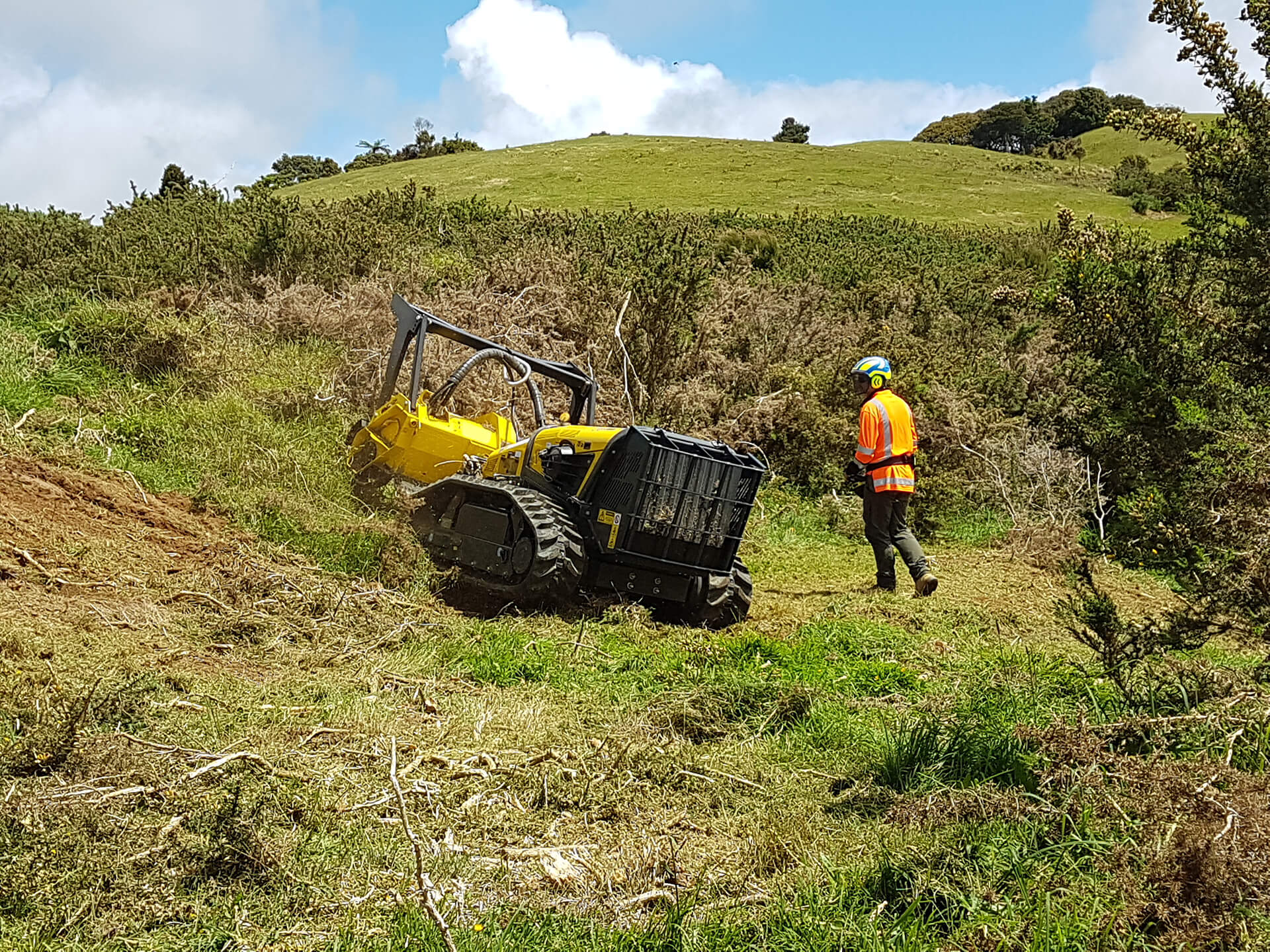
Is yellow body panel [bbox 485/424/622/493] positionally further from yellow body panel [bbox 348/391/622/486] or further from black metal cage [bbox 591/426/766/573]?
black metal cage [bbox 591/426/766/573]

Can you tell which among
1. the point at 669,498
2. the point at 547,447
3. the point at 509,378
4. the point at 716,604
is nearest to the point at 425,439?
the point at 509,378

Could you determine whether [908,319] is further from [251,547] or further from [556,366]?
[251,547]

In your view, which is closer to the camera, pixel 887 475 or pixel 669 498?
pixel 669 498

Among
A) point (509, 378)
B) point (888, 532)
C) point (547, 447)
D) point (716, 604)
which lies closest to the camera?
point (716, 604)

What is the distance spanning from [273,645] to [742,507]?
11.2 ft

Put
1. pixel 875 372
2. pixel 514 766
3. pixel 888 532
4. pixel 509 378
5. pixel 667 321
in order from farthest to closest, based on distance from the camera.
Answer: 1. pixel 667 321
2. pixel 875 372
3. pixel 888 532
4. pixel 509 378
5. pixel 514 766

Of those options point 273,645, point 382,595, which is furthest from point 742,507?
point 273,645

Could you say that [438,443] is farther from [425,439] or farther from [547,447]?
[547,447]

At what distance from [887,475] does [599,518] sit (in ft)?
9.55

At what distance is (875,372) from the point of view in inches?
371

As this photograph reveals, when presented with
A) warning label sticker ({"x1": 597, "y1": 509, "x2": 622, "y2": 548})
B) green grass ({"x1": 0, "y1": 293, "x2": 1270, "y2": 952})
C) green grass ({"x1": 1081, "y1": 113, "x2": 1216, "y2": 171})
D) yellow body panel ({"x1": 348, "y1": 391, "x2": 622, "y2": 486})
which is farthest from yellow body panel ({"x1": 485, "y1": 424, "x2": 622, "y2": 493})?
green grass ({"x1": 1081, "y1": 113, "x2": 1216, "y2": 171})

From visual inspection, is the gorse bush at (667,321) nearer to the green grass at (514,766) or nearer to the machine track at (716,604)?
the green grass at (514,766)

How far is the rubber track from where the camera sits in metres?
7.24

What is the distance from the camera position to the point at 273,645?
20.2ft
